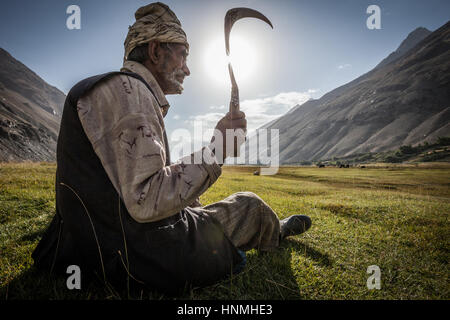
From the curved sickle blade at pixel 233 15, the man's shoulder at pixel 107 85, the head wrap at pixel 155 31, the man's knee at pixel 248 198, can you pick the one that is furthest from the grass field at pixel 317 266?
the curved sickle blade at pixel 233 15

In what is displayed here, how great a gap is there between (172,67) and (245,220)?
2006 mm

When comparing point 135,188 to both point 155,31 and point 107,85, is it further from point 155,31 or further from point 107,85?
point 155,31


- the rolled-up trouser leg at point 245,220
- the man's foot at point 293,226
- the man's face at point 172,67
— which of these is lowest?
the man's foot at point 293,226

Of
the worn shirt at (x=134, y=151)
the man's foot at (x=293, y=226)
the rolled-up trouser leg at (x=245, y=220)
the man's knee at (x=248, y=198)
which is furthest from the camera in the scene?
the man's foot at (x=293, y=226)

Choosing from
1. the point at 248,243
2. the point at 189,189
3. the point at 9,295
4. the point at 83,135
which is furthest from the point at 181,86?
the point at 9,295

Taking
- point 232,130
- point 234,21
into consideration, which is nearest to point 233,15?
point 234,21

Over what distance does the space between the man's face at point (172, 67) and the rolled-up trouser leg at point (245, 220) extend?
1.47 metres

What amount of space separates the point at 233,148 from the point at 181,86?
1.11 metres

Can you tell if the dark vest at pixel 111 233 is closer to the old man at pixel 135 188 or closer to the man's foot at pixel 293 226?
the old man at pixel 135 188

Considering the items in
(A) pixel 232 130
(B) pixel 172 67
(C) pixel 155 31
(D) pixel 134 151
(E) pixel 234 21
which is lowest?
(D) pixel 134 151

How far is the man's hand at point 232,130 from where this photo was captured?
1954 mm

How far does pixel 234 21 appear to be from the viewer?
118 inches

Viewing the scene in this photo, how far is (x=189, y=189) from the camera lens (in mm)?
1573
